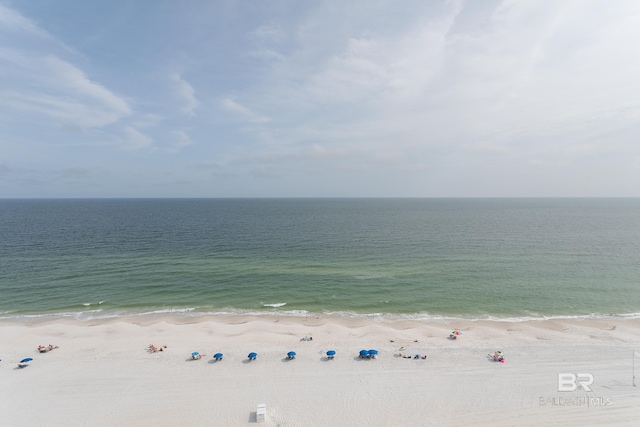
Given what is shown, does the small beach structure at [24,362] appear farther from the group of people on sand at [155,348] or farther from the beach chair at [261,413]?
the beach chair at [261,413]

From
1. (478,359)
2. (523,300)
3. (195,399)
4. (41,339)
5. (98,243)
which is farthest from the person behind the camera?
(98,243)

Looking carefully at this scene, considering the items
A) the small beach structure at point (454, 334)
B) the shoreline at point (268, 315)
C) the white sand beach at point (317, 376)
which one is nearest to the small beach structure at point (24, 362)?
the white sand beach at point (317, 376)

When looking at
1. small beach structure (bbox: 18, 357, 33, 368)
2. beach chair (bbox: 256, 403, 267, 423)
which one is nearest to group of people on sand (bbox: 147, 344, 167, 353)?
small beach structure (bbox: 18, 357, 33, 368)

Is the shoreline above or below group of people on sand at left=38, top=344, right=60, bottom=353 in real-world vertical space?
below

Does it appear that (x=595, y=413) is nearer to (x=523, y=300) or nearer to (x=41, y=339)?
(x=523, y=300)

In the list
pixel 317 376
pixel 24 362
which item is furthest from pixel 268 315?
pixel 24 362

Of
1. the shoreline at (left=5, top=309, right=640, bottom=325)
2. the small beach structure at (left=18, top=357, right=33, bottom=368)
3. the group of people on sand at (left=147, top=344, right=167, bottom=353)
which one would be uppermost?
the group of people on sand at (left=147, top=344, right=167, bottom=353)

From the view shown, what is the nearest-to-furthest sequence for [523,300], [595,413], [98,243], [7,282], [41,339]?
[595,413]
[41,339]
[523,300]
[7,282]
[98,243]

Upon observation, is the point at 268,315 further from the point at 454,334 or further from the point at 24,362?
the point at 24,362

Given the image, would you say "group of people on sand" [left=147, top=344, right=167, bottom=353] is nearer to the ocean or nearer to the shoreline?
the shoreline

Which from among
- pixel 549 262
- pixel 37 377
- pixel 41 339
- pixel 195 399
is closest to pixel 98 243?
pixel 41 339
